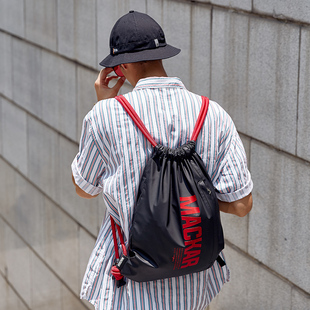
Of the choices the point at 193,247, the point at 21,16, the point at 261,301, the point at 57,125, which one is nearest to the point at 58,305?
the point at 57,125

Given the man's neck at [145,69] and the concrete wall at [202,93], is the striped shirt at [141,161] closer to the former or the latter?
the man's neck at [145,69]

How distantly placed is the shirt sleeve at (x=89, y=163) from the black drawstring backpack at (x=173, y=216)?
20cm

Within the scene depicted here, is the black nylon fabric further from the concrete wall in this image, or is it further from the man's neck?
the concrete wall

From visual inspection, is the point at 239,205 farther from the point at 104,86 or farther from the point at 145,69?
the point at 104,86

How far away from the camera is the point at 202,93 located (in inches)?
170

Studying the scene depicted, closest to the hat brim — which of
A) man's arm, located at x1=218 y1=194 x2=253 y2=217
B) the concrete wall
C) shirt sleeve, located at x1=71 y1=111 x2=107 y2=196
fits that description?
shirt sleeve, located at x1=71 y1=111 x2=107 y2=196

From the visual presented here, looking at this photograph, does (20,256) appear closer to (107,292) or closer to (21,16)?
(21,16)

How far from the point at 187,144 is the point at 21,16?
15.6ft

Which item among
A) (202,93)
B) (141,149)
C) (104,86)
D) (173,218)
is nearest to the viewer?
(173,218)

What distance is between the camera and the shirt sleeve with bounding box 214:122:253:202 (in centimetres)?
296

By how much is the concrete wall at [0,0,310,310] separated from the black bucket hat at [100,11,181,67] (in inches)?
32.3

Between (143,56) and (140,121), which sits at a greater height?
(143,56)

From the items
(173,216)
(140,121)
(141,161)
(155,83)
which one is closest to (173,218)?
(173,216)

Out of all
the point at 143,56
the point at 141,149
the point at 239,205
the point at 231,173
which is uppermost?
the point at 143,56
